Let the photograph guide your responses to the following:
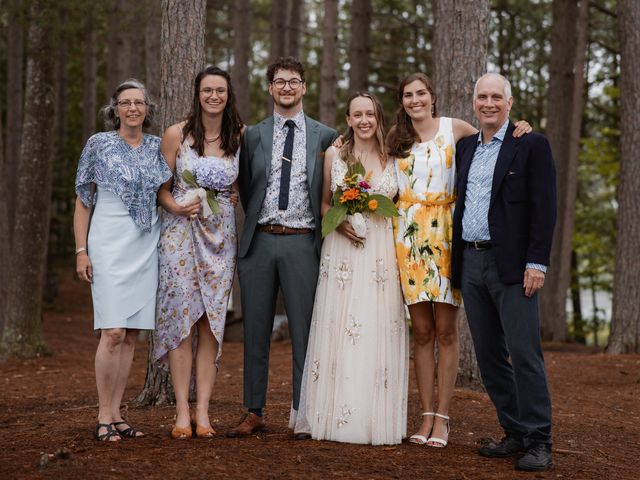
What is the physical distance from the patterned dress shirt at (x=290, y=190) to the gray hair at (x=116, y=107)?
89 centimetres

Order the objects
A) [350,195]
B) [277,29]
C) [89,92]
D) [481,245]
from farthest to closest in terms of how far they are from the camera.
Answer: [89,92] < [277,29] < [350,195] < [481,245]

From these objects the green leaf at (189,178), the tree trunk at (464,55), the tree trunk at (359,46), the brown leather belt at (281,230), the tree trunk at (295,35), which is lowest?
the brown leather belt at (281,230)

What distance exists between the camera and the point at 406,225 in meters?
5.64

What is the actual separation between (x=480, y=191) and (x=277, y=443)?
7.19 feet

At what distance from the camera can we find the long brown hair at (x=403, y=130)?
5.68 meters

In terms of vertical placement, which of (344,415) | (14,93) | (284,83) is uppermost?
(14,93)

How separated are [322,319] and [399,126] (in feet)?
4.83

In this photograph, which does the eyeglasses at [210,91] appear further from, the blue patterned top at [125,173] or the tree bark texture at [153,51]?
the tree bark texture at [153,51]

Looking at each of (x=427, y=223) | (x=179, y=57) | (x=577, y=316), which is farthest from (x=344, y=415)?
(x=577, y=316)

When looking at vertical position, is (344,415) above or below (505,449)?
above

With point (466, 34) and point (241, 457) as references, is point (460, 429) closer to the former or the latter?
point (241, 457)

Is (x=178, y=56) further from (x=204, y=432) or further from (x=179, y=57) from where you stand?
(x=204, y=432)

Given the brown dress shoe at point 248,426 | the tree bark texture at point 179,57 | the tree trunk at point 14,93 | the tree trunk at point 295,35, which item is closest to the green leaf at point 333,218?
the brown dress shoe at point 248,426

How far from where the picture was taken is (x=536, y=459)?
5.17 metres
